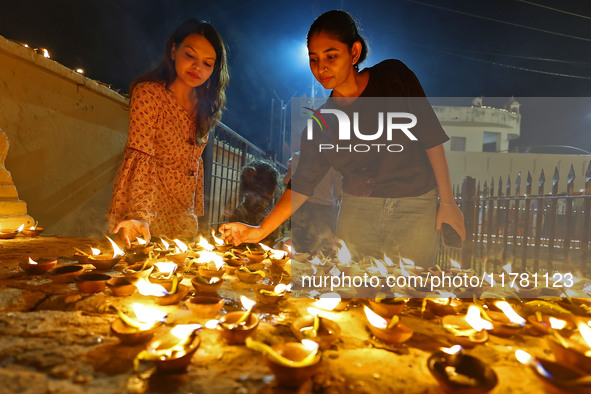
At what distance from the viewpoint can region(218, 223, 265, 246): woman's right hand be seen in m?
3.04

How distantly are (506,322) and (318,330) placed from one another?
112 centimetres

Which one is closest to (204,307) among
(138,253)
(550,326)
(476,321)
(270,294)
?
(270,294)

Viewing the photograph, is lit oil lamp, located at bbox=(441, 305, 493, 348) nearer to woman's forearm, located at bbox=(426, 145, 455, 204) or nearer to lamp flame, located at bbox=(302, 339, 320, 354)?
lamp flame, located at bbox=(302, 339, 320, 354)

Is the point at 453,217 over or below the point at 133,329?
over

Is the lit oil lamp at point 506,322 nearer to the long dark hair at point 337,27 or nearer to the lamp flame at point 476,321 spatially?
the lamp flame at point 476,321

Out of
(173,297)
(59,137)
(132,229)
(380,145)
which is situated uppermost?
(59,137)

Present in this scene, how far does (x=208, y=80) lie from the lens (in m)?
3.92

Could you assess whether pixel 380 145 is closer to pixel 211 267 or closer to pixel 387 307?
pixel 387 307

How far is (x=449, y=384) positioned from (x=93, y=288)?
2123 millimetres

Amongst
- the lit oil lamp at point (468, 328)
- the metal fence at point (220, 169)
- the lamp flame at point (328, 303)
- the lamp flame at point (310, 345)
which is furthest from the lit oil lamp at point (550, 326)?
the metal fence at point (220, 169)

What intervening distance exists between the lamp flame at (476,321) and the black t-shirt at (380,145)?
5.36 ft

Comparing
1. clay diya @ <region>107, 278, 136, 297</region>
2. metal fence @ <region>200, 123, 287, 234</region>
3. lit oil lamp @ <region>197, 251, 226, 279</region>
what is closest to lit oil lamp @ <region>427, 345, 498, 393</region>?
lit oil lamp @ <region>197, 251, 226, 279</region>

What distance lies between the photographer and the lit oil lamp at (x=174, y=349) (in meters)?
1.14

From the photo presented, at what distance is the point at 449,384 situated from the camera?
1.04 metres
